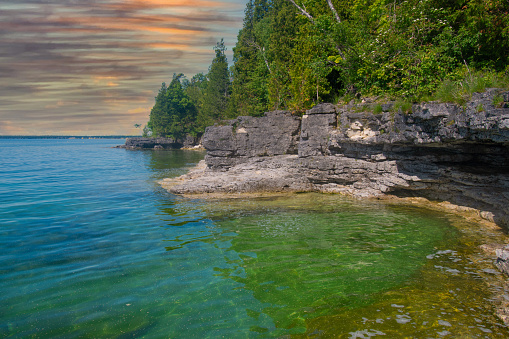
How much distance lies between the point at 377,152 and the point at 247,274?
1235 cm

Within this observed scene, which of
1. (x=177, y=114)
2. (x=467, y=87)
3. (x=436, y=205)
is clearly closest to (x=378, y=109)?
(x=467, y=87)

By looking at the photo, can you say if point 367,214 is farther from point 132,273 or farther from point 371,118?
point 132,273

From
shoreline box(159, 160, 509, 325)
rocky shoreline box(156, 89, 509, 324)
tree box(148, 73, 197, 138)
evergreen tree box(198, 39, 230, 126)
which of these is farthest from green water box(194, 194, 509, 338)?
tree box(148, 73, 197, 138)

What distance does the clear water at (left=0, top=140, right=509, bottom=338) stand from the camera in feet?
20.1

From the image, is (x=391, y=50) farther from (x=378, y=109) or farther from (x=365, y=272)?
(x=365, y=272)

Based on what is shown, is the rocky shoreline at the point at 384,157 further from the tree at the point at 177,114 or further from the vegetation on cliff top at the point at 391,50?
the tree at the point at 177,114

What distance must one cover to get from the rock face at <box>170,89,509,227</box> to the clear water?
227cm

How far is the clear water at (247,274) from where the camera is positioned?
6.13m

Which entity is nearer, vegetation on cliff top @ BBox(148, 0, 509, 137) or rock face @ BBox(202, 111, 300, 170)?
vegetation on cliff top @ BBox(148, 0, 509, 137)

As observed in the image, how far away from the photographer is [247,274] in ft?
27.4

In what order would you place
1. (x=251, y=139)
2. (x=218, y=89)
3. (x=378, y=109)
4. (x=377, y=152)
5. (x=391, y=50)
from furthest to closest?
(x=218, y=89) < (x=251, y=139) < (x=391, y=50) < (x=377, y=152) < (x=378, y=109)

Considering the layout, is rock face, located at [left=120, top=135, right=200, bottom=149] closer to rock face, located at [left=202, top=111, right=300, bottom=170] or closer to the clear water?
rock face, located at [left=202, top=111, right=300, bottom=170]

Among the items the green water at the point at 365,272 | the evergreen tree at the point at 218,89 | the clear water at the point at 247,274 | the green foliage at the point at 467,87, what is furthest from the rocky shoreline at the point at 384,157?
the evergreen tree at the point at 218,89

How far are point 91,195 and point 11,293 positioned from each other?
13873 millimetres
